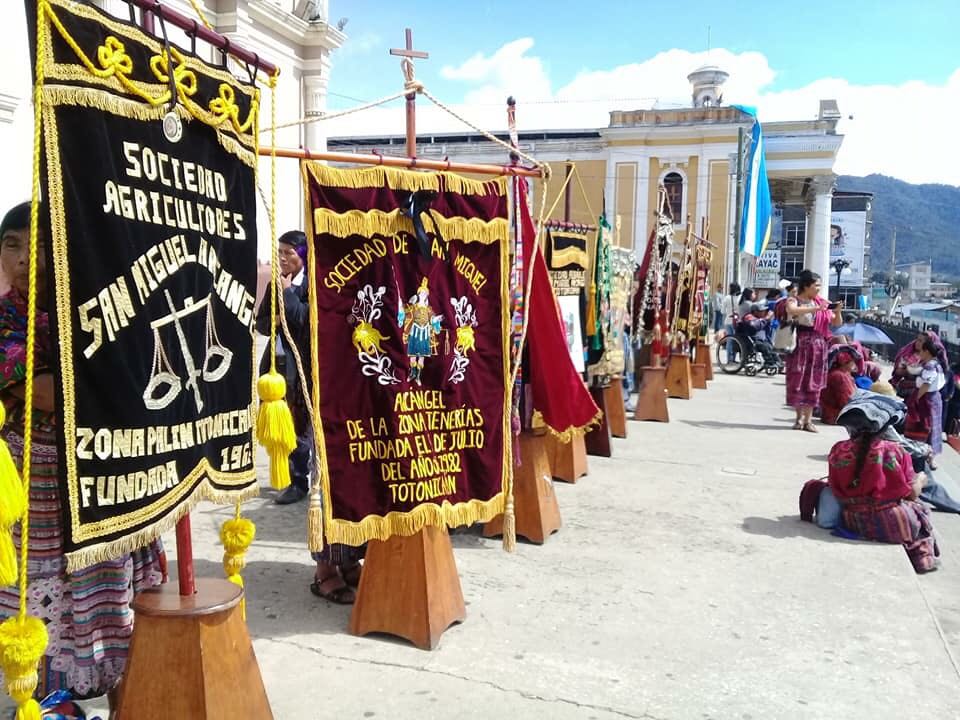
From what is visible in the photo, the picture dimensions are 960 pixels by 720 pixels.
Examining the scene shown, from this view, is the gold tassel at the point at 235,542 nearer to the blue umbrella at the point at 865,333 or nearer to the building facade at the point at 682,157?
the blue umbrella at the point at 865,333

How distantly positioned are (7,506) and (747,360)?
14.3 meters

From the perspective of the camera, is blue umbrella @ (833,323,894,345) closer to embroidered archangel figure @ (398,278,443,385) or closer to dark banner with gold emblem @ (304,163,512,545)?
dark banner with gold emblem @ (304,163,512,545)

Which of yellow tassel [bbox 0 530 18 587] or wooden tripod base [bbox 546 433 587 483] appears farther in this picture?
wooden tripod base [bbox 546 433 587 483]

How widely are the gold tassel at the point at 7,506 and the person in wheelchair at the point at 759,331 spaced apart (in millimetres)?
14183

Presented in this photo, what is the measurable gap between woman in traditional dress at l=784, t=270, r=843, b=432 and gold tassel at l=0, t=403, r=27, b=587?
798 cm

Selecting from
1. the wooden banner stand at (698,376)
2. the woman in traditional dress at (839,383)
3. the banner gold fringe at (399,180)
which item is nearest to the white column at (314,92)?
the wooden banner stand at (698,376)

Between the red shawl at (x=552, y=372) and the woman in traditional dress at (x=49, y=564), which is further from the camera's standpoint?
the red shawl at (x=552, y=372)

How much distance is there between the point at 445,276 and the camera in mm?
3549

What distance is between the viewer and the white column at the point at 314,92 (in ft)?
52.9

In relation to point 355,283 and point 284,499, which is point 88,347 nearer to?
point 355,283

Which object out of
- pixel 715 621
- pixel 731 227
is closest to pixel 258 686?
pixel 715 621

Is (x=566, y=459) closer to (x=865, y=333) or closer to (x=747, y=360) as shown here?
(x=747, y=360)

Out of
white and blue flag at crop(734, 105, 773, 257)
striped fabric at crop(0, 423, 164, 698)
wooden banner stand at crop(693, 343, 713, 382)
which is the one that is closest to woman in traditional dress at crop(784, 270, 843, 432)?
wooden banner stand at crop(693, 343, 713, 382)

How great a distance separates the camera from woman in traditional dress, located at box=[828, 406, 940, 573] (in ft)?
16.0
